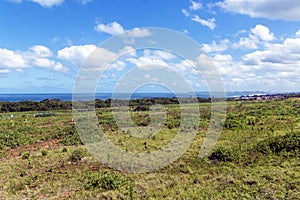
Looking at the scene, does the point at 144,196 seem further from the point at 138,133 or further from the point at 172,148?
the point at 138,133

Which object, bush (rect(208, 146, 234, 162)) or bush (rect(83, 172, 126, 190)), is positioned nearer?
bush (rect(83, 172, 126, 190))

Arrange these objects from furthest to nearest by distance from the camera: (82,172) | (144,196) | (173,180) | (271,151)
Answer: (271,151)
(82,172)
(173,180)
(144,196)

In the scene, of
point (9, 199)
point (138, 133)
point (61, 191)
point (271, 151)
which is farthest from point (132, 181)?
point (138, 133)

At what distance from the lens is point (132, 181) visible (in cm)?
979

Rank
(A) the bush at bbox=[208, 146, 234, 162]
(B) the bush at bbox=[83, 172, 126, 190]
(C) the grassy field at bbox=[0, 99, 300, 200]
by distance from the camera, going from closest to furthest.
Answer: (C) the grassy field at bbox=[0, 99, 300, 200], (B) the bush at bbox=[83, 172, 126, 190], (A) the bush at bbox=[208, 146, 234, 162]

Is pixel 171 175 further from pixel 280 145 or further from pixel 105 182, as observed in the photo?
pixel 280 145

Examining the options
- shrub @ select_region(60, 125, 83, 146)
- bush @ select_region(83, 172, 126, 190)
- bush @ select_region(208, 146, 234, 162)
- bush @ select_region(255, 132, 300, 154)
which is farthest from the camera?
shrub @ select_region(60, 125, 83, 146)

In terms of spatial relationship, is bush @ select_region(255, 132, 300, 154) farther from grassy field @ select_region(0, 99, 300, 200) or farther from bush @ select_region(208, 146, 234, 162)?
bush @ select_region(208, 146, 234, 162)

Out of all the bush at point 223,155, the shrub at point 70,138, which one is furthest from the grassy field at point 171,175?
the shrub at point 70,138

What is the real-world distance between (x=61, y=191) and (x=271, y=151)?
8.36 meters

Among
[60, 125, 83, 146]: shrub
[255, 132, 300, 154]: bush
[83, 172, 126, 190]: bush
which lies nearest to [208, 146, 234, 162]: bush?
[255, 132, 300, 154]: bush

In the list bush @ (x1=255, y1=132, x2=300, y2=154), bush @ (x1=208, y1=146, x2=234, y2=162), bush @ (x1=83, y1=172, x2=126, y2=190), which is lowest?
bush @ (x1=83, y1=172, x2=126, y2=190)

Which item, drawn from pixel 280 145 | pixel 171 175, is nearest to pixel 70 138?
pixel 171 175

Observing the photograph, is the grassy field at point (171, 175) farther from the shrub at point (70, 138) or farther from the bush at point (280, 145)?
the shrub at point (70, 138)
